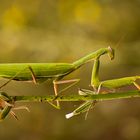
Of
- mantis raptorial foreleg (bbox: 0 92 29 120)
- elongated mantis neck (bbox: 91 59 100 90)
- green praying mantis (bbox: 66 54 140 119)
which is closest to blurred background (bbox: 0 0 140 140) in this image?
elongated mantis neck (bbox: 91 59 100 90)

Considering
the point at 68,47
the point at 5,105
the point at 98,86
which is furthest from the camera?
the point at 68,47

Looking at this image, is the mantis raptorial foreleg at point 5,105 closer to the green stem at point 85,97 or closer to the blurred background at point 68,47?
the green stem at point 85,97

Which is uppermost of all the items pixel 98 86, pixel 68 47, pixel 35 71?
pixel 35 71

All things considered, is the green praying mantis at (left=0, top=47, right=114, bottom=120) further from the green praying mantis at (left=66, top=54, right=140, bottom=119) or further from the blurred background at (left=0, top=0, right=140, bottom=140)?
the blurred background at (left=0, top=0, right=140, bottom=140)

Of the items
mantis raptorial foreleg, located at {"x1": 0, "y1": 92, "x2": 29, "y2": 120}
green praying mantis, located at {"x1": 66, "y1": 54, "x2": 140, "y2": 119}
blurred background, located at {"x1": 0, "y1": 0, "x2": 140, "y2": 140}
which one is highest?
mantis raptorial foreleg, located at {"x1": 0, "y1": 92, "x2": 29, "y2": 120}

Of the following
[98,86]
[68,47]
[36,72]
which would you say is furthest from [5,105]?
[68,47]

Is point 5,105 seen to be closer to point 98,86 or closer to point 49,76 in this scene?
point 49,76

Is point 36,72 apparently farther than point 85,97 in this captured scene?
Yes

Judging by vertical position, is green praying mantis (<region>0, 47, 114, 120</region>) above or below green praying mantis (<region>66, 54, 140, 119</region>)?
above

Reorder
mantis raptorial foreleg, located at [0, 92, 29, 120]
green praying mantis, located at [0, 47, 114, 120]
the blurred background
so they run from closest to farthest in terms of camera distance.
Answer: mantis raptorial foreleg, located at [0, 92, 29, 120]
green praying mantis, located at [0, 47, 114, 120]
the blurred background
